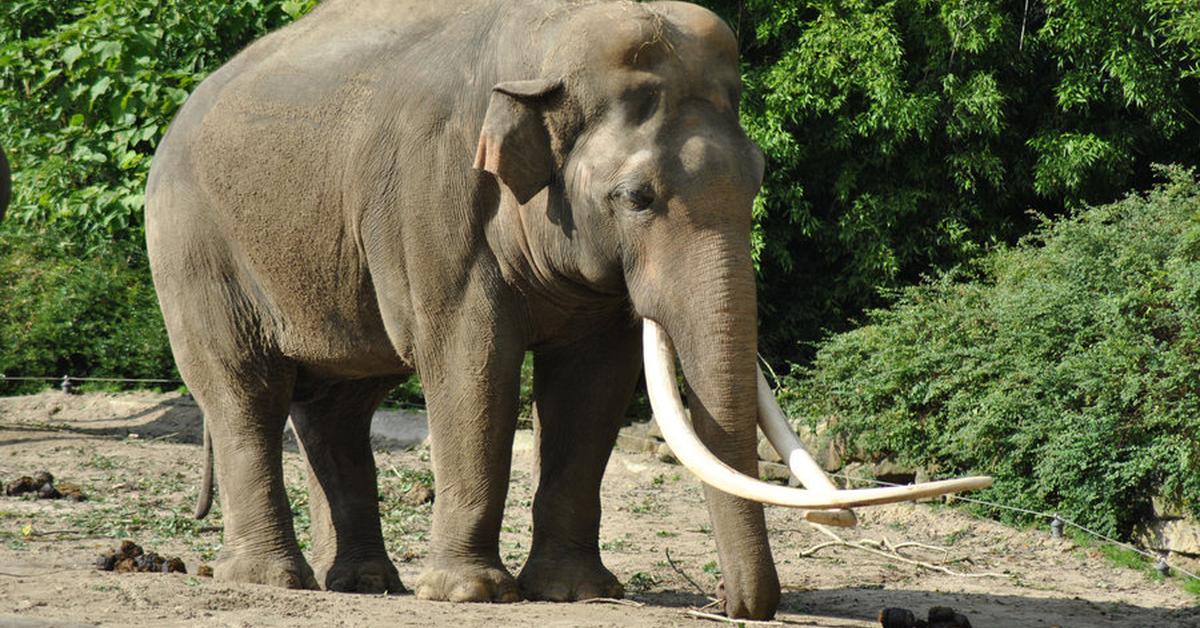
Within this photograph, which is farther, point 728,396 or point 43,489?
point 43,489

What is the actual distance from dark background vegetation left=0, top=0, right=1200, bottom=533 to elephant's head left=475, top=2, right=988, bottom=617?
4923 millimetres

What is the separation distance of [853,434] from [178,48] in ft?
21.1

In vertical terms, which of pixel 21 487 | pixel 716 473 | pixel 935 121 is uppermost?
pixel 935 121

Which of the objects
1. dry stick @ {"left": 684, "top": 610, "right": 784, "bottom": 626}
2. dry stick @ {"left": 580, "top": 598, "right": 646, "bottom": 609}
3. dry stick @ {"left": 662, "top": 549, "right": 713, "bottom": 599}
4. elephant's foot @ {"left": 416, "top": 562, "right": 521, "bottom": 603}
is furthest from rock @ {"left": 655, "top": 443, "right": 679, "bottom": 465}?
dry stick @ {"left": 684, "top": 610, "right": 784, "bottom": 626}

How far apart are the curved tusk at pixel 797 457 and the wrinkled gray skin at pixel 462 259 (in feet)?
0.52

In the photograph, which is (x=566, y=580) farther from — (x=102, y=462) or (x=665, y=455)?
(x=665, y=455)

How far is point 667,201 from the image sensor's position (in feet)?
21.1

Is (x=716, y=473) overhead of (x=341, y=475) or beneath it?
overhead

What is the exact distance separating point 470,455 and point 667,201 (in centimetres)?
136

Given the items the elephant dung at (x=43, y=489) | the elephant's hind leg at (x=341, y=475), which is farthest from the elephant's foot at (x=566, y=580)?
the elephant dung at (x=43, y=489)

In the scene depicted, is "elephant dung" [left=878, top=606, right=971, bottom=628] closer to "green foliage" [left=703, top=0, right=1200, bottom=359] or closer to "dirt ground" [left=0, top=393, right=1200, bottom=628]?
"dirt ground" [left=0, top=393, right=1200, bottom=628]

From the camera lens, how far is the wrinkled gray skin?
6.44 m

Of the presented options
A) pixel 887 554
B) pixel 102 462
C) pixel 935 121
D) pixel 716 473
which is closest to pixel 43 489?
pixel 102 462

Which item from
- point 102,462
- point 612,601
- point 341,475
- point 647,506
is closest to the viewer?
point 612,601
